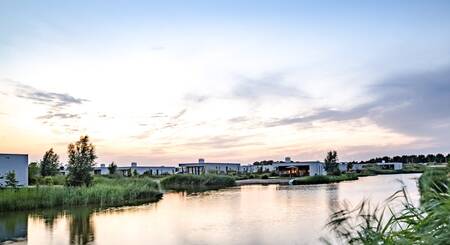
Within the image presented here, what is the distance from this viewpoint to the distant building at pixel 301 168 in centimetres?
5753

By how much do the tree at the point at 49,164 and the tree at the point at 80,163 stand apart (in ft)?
47.6

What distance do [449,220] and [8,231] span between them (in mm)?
14781

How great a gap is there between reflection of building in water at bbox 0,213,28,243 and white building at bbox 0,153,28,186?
7.89 meters

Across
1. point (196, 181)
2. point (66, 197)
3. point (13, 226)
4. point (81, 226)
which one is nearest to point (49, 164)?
point (196, 181)

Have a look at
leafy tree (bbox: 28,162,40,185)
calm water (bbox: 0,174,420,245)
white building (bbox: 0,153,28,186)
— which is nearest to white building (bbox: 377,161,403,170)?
leafy tree (bbox: 28,162,40,185)

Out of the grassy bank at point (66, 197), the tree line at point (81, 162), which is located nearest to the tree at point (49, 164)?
the tree line at point (81, 162)

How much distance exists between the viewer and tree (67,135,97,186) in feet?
79.0

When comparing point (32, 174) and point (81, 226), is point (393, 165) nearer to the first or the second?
point (32, 174)

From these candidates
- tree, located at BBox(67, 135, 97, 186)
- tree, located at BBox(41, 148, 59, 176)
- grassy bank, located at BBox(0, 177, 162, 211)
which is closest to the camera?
grassy bank, located at BBox(0, 177, 162, 211)

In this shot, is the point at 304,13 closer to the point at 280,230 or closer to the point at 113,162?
the point at 280,230

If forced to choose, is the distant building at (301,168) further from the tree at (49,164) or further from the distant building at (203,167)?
the tree at (49,164)

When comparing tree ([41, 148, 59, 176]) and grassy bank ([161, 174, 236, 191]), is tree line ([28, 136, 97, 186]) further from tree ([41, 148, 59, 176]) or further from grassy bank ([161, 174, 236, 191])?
grassy bank ([161, 174, 236, 191])

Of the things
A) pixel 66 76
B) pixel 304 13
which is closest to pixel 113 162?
pixel 66 76

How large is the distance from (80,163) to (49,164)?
51.6ft
